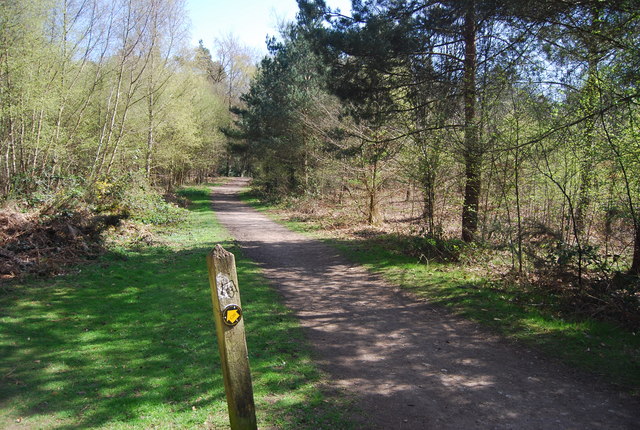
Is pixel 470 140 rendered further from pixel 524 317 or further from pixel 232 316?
pixel 232 316

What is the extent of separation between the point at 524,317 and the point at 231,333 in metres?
5.42

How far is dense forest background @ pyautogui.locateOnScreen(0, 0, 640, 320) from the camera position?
6801 mm

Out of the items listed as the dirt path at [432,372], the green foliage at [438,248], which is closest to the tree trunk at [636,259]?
the dirt path at [432,372]

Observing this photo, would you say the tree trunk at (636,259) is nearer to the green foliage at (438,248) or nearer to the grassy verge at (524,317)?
the grassy verge at (524,317)

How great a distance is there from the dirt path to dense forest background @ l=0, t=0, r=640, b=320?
95.1 inches

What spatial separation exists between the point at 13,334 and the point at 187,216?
14027 millimetres

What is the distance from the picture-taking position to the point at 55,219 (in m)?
10.0

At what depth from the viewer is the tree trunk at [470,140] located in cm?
897

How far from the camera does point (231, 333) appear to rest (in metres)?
2.76

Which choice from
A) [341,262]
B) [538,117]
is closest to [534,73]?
[538,117]

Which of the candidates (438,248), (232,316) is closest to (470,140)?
(438,248)

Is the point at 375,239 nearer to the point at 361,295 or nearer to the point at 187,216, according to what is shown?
the point at 361,295

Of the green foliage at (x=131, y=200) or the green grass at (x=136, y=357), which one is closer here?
the green grass at (x=136, y=357)

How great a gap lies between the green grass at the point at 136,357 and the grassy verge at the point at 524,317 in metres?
3.01
